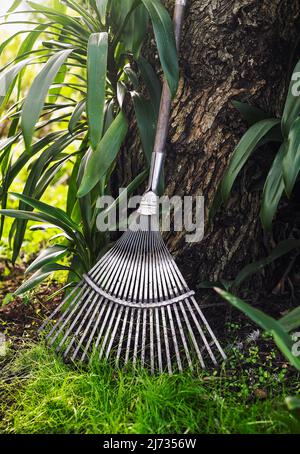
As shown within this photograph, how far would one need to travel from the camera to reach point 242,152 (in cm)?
168

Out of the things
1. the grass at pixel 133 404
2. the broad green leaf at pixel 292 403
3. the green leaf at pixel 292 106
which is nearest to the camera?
the broad green leaf at pixel 292 403

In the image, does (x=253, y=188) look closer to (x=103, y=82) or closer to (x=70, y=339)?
(x=103, y=82)

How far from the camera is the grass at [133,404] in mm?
1450


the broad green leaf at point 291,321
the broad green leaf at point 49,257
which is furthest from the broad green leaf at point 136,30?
the broad green leaf at point 291,321

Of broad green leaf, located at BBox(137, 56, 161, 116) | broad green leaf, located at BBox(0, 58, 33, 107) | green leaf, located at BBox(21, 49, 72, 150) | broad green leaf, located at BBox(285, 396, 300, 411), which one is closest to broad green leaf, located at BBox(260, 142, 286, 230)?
broad green leaf, located at BBox(137, 56, 161, 116)

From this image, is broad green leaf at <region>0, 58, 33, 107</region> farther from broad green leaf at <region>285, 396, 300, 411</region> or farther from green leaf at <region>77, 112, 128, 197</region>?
broad green leaf at <region>285, 396, 300, 411</region>

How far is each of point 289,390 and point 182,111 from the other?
0.84 metres

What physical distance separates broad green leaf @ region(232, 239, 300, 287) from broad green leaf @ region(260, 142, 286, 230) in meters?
0.22

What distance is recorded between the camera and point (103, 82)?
1545 mm

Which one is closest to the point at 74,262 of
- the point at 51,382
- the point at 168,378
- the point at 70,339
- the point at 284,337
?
the point at 70,339

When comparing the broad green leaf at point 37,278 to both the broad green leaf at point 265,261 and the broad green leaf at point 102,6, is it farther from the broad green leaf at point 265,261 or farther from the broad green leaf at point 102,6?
the broad green leaf at point 102,6

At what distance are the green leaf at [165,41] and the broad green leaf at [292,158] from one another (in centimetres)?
32

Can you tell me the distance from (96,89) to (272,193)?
0.53m

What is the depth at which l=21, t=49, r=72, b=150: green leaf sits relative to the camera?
5.19ft
